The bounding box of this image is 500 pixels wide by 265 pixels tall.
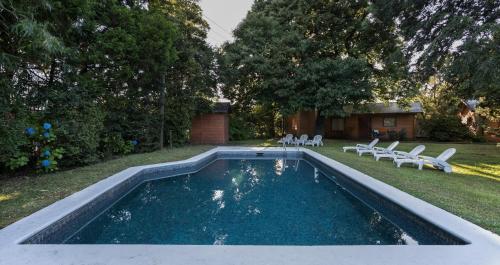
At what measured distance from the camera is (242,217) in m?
5.34

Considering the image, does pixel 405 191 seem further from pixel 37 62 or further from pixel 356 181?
pixel 37 62

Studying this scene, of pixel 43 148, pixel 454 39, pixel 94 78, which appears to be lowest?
pixel 43 148

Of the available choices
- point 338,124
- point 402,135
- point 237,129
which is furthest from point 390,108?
point 237,129

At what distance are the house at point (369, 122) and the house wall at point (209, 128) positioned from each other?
769cm

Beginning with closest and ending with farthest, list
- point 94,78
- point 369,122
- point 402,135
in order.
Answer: point 94,78, point 402,135, point 369,122

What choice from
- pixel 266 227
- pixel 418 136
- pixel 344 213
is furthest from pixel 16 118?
pixel 418 136

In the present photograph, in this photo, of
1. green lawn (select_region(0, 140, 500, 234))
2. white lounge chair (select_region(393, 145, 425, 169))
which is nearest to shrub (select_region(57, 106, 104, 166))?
green lawn (select_region(0, 140, 500, 234))

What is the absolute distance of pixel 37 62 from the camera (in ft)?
27.5

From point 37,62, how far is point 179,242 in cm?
761

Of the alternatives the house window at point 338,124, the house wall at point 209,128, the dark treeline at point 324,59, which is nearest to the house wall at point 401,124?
the house window at point 338,124

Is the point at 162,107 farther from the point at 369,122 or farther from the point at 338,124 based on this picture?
the point at 369,122

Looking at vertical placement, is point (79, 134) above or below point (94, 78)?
below

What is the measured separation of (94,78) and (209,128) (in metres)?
8.94

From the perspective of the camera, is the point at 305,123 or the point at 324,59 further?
the point at 305,123
